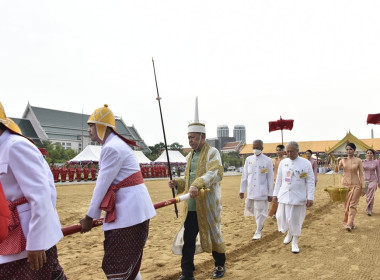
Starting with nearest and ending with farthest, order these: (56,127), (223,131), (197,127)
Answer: (197,127)
(56,127)
(223,131)

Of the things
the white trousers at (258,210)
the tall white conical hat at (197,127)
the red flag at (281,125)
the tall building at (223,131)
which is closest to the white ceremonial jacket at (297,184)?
the white trousers at (258,210)

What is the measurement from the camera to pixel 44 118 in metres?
57.4

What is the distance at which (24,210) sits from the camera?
2.13 metres

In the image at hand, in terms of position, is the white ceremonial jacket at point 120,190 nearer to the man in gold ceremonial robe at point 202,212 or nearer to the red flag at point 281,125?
the man in gold ceremonial robe at point 202,212

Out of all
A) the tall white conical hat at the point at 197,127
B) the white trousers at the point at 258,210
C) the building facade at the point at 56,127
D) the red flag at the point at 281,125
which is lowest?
the white trousers at the point at 258,210

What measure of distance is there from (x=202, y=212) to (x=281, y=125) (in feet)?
22.4

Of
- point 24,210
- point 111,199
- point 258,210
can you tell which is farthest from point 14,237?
point 258,210

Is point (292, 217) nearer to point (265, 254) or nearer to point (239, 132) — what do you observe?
point (265, 254)

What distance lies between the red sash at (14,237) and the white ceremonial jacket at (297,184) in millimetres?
4746

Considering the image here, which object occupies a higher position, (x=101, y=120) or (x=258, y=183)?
(x=101, y=120)

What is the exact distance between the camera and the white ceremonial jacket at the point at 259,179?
23.1 feet

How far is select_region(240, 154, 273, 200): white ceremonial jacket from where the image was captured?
23.1 feet

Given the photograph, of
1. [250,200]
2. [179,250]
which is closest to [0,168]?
[179,250]

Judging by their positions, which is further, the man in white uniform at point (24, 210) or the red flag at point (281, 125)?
the red flag at point (281, 125)
